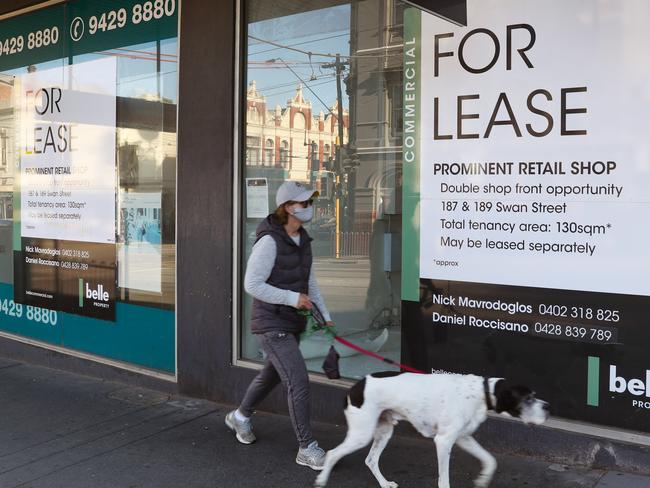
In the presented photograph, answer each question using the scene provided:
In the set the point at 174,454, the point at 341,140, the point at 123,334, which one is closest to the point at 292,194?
the point at 341,140

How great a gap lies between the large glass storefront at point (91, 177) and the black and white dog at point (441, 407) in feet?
9.73

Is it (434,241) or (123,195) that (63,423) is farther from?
(434,241)

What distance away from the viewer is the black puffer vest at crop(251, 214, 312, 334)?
4551 millimetres

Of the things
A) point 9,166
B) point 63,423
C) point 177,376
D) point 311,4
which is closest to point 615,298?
point 311,4

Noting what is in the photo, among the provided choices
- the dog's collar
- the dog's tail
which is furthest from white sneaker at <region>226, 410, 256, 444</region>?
the dog's collar

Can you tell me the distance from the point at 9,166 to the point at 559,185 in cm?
624

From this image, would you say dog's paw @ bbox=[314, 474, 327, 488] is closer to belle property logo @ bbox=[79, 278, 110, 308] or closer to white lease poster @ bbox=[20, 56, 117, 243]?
belle property logo @ bbox=[79, 278, 110, 308]

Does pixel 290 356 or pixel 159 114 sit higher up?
pixel 159 114

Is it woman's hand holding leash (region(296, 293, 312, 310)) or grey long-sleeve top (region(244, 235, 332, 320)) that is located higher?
grey long-sleeve top (region(244, 235, 332, 320))

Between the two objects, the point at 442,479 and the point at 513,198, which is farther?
the point at 513,198

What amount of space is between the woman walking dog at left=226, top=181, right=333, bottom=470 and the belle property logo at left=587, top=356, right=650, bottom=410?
1635 millimetres

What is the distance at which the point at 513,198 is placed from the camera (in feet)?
15.2

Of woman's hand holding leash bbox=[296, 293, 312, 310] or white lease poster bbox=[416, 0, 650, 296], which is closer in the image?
white lease poster bbox=[416, 0, 650, 296]

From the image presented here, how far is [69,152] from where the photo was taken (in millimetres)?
7395
